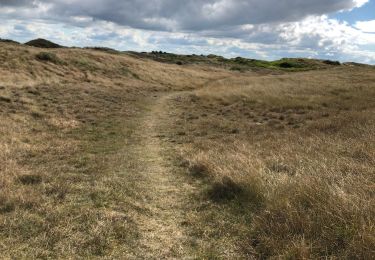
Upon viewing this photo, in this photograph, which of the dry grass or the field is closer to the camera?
the dry grass

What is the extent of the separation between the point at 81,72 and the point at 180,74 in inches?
785

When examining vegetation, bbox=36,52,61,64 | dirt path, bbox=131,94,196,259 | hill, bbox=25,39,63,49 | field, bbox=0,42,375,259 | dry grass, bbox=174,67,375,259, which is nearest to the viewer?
dry grass, bbox=174,67,375,259

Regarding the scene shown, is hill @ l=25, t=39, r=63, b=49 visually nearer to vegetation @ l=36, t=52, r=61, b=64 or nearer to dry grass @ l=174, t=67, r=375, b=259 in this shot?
vegetation @ l=36, t=52, r=61, b=64

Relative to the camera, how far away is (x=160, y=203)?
8180 mm

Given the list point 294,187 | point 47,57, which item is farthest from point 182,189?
point 47,57

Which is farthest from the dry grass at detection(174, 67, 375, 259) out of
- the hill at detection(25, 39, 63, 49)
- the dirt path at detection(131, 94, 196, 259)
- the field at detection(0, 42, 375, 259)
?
the hill at detection(25, 39, 63, 49)

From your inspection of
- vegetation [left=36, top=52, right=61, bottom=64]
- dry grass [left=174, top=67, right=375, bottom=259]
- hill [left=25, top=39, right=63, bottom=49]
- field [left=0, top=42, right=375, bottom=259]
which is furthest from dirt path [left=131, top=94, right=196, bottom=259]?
hill [left=25, top=39, right=63, bottom=49]

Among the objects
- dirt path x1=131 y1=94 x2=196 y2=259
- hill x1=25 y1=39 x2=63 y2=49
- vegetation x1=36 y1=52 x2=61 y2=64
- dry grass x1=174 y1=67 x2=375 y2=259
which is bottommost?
dirt path x1=131 y1=94 x2=196 y2=259

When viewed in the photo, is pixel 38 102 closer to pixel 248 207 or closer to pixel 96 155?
pixel 96 155

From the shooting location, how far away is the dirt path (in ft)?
20.1

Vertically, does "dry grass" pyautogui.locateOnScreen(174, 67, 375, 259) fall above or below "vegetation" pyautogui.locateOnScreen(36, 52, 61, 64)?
below

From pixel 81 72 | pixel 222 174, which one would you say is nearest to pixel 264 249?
pixel 222 174

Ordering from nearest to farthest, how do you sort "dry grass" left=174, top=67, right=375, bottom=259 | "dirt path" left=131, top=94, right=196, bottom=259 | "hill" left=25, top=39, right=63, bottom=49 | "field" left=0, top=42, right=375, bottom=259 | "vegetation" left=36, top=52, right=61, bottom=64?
"dry grass" left=174, top=67, right=375, bottom=259, "field" left=0, top=42, right=375, bottom=259, "dirt path" left=131, top=94, right=196, bottom=259, "vegetation" left=36, top=52, right=61, bottom=64, "hill" left=25, top=39, right=63, bottom=49

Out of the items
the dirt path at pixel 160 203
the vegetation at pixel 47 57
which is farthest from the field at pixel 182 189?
the vegetation at pixel 47 57
